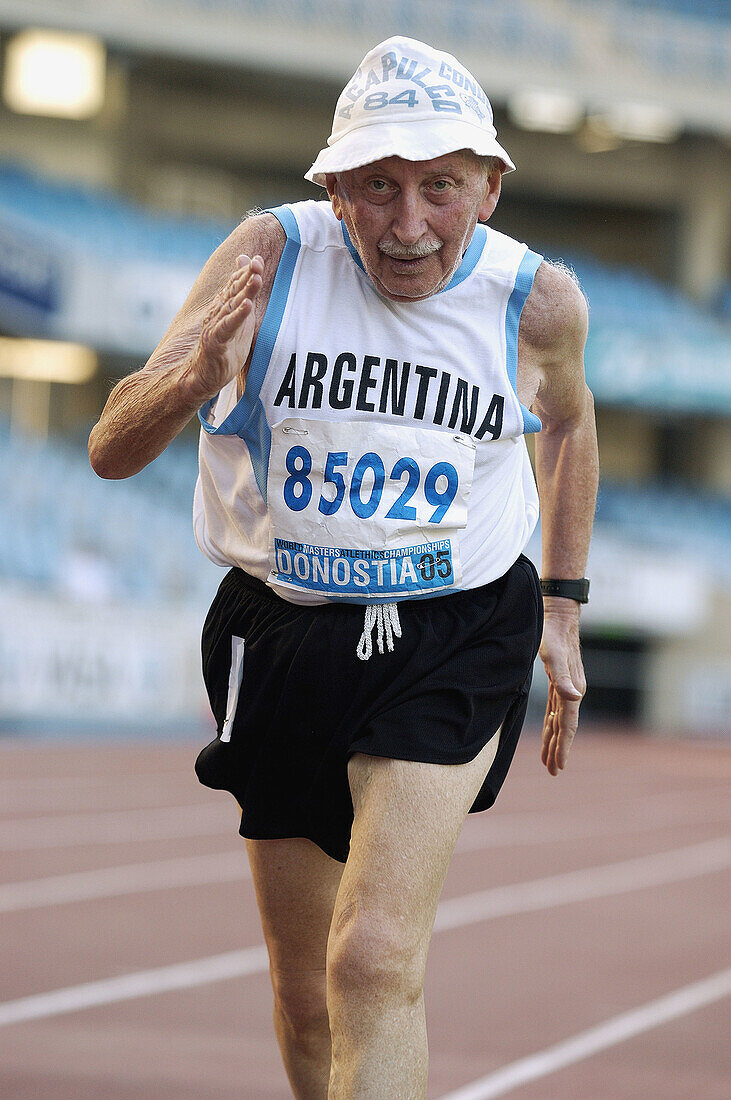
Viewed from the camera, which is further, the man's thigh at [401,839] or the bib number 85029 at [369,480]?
the bib number 85029 at [369,480]

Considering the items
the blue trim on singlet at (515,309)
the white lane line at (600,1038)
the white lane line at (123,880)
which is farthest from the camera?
the white lane line at (123,880)

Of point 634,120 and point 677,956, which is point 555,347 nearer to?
point 677,956

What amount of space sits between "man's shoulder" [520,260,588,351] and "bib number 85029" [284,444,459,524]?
1.00ft

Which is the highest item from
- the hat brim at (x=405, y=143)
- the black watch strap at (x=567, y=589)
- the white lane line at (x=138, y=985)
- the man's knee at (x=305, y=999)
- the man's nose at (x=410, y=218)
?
the hat brim at (x=405, y=143)

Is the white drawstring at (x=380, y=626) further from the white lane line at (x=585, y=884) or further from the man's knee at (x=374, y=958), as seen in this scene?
the white lane line at (x=585, y=884)

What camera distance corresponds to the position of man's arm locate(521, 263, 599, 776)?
2.83 m

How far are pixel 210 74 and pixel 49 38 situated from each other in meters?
2.23

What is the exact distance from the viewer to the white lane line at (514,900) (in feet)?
17.0

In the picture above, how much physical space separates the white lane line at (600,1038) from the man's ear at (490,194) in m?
2.48

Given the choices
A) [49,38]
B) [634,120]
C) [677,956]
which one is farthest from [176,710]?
[634,120]

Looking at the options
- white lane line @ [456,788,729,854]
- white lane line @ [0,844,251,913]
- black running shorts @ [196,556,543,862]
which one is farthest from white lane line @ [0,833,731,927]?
black running shorts @ [196,556,543,862]

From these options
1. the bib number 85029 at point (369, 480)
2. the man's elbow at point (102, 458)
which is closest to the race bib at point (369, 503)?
the bib number 85029 at point (369, 480)

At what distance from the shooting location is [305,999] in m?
2.99

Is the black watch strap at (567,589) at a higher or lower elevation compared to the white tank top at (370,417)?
lower
